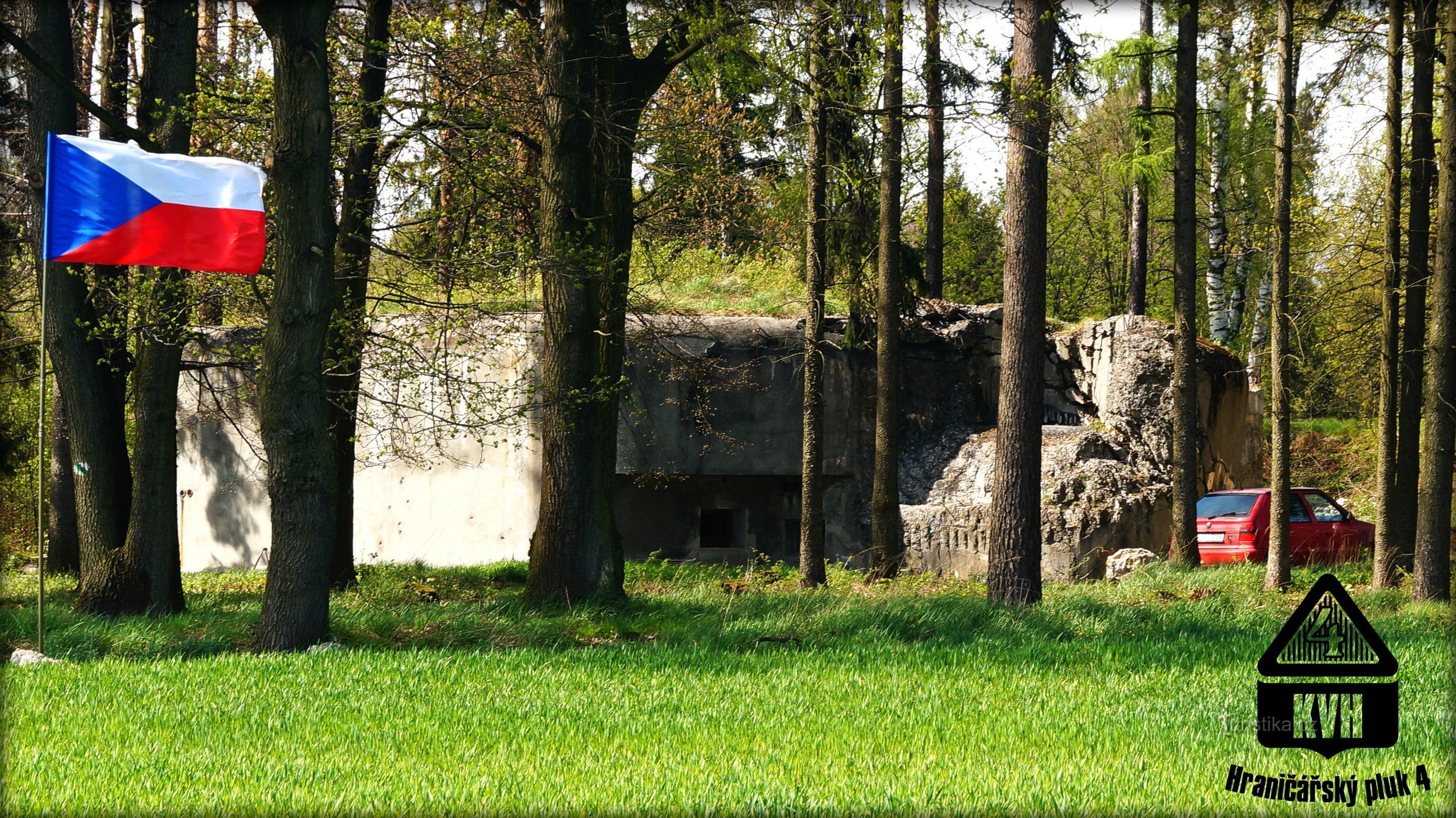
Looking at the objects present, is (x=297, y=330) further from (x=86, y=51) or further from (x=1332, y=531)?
(x=1332, y=531)

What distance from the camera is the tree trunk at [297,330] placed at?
964cm

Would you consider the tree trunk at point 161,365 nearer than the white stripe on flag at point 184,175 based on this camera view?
No

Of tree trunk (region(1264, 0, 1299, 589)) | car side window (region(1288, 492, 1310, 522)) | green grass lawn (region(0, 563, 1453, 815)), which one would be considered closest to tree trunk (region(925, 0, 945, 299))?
tree trunk (region(1264, 0, 1299, 589))

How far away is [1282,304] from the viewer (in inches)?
610

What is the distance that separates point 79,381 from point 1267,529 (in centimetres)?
1729

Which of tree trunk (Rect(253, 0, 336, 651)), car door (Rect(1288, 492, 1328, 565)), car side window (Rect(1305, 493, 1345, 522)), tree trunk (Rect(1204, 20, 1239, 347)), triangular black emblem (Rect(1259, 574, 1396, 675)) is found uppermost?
tree trunk (Rect(1204, 20, 1239, 347))

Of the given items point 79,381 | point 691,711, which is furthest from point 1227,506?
point 79,381

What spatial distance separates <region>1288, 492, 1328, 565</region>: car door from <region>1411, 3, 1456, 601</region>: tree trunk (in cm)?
585

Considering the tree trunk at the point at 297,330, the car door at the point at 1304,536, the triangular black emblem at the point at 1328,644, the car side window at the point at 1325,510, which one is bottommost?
the car door at the point at 1304,536

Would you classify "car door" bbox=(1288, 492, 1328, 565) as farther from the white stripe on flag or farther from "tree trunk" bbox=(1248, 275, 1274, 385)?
the white stripe on flag

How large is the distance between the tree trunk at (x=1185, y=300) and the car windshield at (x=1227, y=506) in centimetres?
158

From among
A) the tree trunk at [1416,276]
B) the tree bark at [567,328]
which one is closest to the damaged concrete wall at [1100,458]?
the tree trunk at [1416,276]

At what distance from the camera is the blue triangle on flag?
948 centimetres

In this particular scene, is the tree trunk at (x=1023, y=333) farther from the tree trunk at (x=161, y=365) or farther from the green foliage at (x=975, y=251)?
the green foliage at (x=975, y=251)
